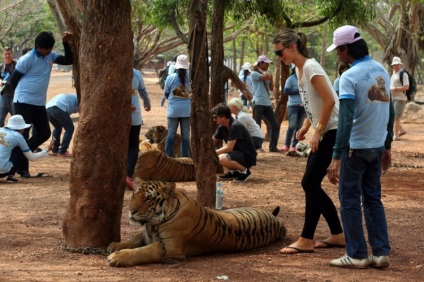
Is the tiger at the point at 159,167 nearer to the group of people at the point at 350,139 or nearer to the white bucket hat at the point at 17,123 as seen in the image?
the white bucket hat at the point at 17,123

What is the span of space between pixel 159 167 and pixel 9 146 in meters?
2.07

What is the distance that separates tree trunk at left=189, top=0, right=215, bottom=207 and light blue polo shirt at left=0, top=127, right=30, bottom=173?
3.44 meters

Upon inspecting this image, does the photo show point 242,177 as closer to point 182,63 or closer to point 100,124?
point 182,63

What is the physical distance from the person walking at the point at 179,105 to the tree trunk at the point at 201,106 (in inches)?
164

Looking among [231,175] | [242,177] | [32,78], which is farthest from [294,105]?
[32,78]

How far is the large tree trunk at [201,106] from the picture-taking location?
8.62 metres

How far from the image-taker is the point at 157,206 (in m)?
6.81

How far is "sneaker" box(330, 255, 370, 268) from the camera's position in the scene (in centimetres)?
653

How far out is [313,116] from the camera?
6.93 meters

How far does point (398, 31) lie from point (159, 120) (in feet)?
27.9

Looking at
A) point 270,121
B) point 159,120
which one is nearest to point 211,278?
point 270,121

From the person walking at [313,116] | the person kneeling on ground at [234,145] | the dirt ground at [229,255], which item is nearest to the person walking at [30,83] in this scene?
the dirt ground at [229,255]

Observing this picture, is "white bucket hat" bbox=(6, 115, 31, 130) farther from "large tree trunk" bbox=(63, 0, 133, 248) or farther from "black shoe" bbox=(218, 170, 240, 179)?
"large tree trunk" bbox=(63, 0, 133, 248)

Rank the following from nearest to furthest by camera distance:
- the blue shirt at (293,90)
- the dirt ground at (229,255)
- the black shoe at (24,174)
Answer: the dirt ground at (229,255) → the black shoe at (24,174) → the blue shirt at (293,90)
